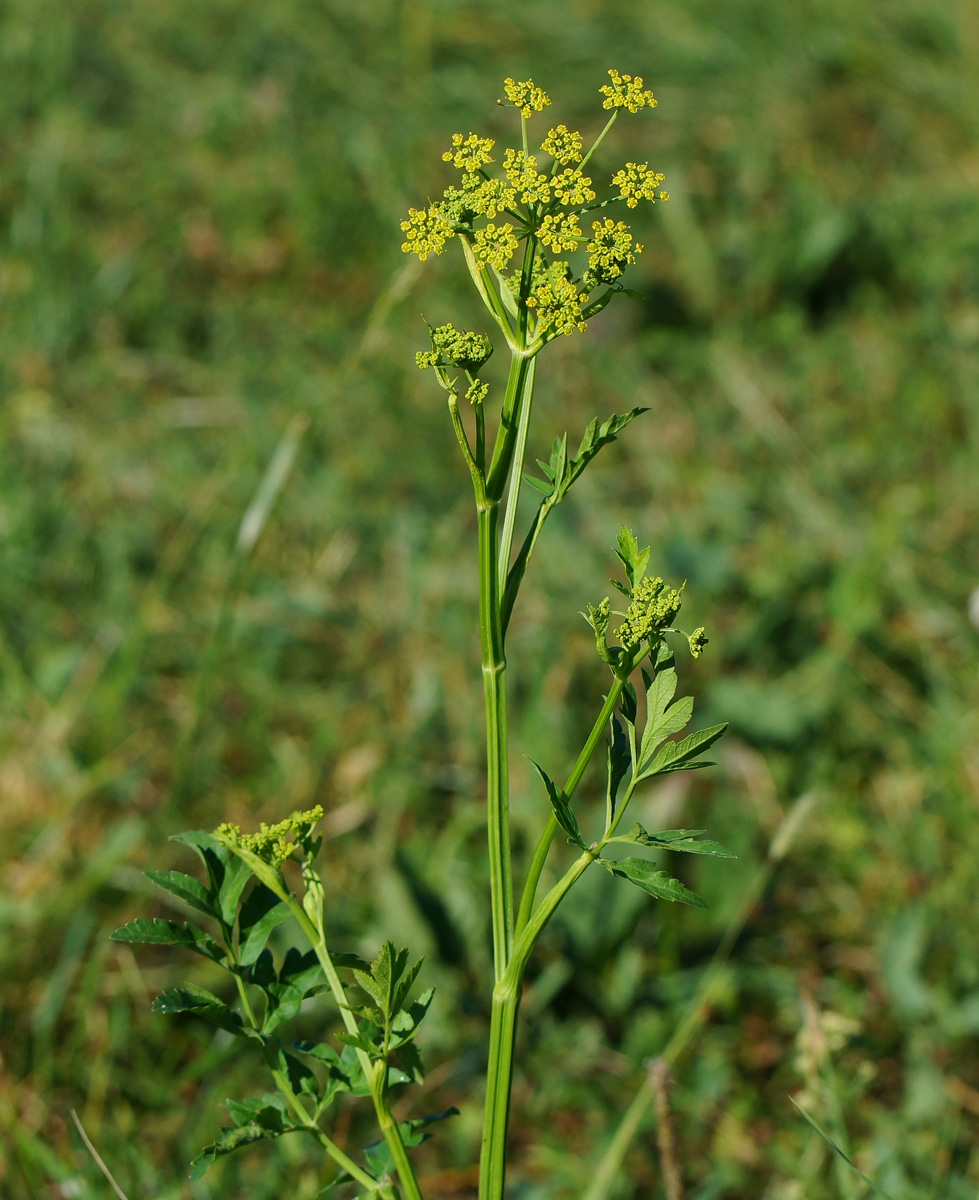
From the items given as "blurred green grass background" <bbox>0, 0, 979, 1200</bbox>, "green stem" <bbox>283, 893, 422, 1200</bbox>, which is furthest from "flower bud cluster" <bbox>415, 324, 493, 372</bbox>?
"blurred green grass background" <bbox>0, 0, 979, 1200</bbox>

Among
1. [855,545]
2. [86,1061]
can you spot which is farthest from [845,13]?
[86,1061]

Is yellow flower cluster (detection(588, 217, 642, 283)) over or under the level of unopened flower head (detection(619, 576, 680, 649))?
over

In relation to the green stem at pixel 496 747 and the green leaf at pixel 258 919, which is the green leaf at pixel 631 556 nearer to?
the green stem at pixel 496 747

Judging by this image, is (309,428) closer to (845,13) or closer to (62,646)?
(62,646)

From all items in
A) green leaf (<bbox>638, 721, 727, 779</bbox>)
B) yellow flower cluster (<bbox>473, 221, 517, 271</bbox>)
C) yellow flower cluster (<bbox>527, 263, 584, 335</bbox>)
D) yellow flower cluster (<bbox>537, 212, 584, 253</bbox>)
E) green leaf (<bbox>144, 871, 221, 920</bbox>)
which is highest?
yellow flower cluster (<bbox>537, 212, 584, 253</bbox>)

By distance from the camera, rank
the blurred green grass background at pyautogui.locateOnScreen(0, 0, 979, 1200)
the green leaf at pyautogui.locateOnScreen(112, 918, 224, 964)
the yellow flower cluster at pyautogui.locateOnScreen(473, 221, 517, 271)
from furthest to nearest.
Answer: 1. the blurred green grass background at pyautogui.locateOnScreen(0, 0, 979, 1200)
2. the green leaf at pyautogui.locateOnScreen(112, 918, 224, 964)
3. the yellow flower cluster at pyautogui.locateOnScreen(473, 221, 517, 271)

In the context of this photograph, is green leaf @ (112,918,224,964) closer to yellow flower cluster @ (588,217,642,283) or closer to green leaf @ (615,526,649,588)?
green leaf @ (615,526,649,588)

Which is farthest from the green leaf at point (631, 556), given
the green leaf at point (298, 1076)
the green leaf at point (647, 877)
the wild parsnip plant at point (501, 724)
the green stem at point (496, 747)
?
the green leaf at point (298, 1076)
